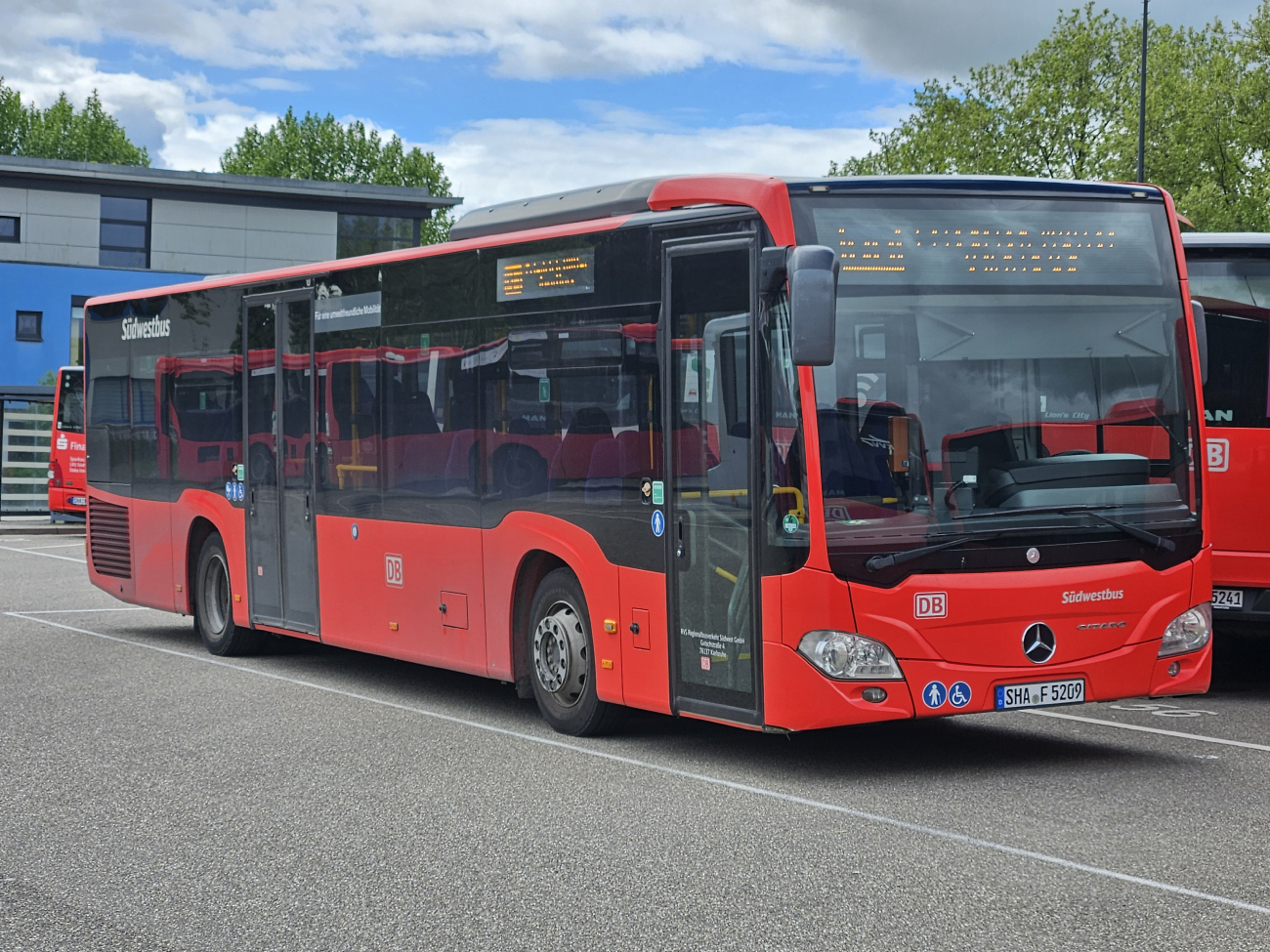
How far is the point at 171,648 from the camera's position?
14.6m

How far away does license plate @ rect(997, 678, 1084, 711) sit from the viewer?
813cm

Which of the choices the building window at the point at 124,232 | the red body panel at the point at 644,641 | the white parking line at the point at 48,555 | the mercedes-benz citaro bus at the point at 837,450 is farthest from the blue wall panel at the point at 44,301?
the red body panel at the point at 644,641

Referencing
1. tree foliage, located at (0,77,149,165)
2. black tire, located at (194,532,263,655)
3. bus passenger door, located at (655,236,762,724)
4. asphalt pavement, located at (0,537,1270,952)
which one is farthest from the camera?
tree foliage, located at (0,77,149,165)

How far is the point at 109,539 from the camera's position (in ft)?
52.2

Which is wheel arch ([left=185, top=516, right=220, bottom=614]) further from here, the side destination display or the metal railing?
the metal railing

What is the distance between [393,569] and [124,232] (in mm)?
40124

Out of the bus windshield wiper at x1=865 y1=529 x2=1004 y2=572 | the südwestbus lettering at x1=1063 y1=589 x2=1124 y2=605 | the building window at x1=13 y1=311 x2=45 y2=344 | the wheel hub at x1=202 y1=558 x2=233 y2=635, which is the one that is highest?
the building window at x1=13 y1=311 x2=45 y2=344

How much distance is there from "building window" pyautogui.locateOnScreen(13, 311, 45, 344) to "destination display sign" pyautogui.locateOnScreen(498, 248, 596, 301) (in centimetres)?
3974

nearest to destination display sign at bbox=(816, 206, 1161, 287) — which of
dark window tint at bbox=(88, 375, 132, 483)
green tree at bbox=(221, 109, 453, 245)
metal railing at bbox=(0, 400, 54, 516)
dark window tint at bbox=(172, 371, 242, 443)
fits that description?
dark window tint at bbox=(172, 371, 242, 443)

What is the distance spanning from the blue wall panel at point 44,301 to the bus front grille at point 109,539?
3154cm

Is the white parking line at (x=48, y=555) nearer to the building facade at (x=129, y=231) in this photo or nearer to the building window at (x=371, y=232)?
the building facade at (x=129, y=231)

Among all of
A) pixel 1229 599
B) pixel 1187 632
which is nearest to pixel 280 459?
pixel 1229 599

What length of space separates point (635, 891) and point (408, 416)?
5.65 m

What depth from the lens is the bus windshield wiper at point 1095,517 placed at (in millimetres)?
8129
